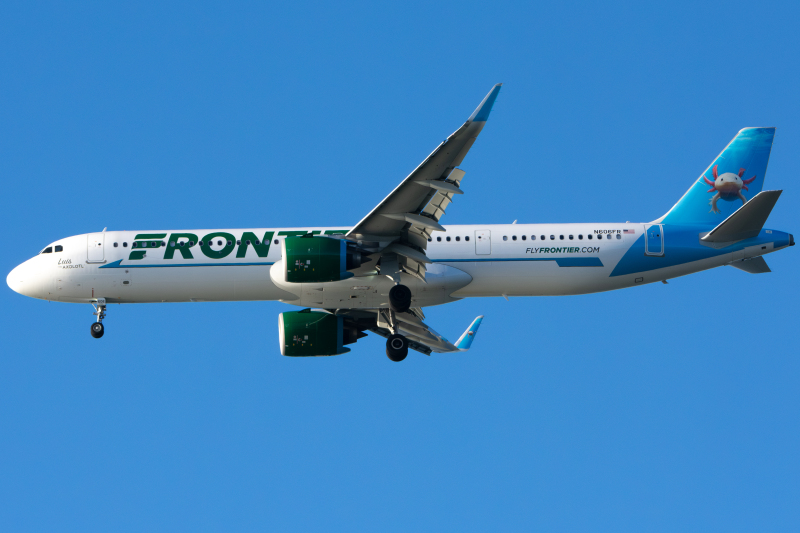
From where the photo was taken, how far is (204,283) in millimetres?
31156

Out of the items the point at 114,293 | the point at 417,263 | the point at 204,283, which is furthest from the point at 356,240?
the point at 114,293

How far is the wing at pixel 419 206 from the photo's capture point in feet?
77.4

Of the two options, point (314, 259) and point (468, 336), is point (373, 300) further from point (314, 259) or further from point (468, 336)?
point (468, 336)

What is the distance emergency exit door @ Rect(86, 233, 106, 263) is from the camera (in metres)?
31.8

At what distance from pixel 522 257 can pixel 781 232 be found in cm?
965

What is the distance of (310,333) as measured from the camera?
31438 millimetres

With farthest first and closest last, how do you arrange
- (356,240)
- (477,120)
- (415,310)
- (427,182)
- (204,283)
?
(415,310) < (204,283) < (356,240) < (427,182) < (477,120)

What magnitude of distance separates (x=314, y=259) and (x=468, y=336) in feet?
34.7

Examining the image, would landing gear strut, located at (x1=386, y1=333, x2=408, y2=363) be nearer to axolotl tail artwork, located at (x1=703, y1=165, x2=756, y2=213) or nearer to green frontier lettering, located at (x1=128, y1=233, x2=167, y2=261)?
green frontier lettering, located at (x1=128, y1=233, x2=167, y2=261)

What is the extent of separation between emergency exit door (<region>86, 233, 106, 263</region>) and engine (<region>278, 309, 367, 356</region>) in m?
6.91

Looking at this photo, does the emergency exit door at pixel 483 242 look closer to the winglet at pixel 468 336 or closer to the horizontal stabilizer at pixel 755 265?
the winglet at pixel 468 336

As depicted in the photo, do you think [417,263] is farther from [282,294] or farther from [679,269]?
[679,269]

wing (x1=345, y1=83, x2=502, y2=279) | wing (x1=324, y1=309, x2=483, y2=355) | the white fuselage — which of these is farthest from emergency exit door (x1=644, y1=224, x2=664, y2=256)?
wing (x1=345, y1=83, x2=502, y2=279)

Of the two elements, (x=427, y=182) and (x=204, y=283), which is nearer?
(x=427, y=182)
